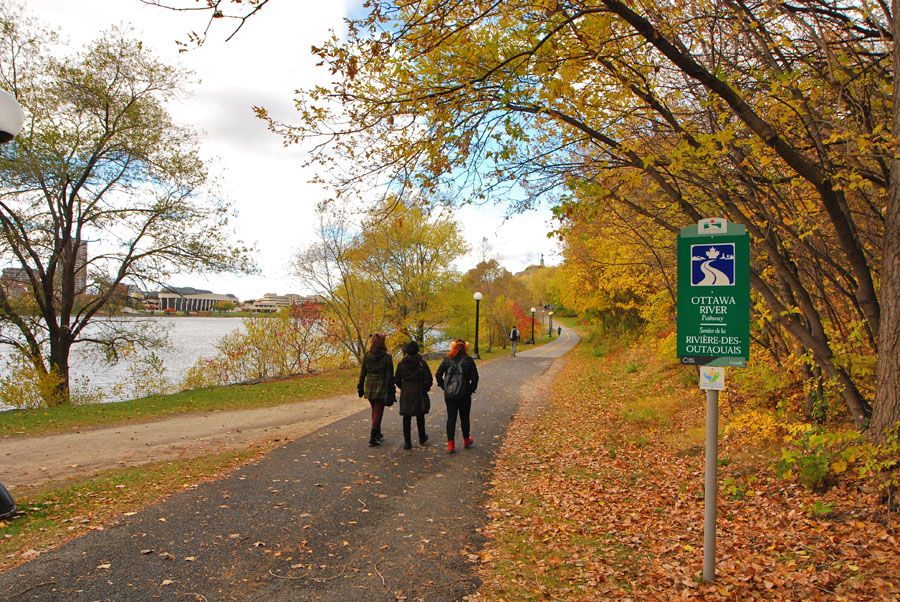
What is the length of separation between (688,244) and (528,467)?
504 cm

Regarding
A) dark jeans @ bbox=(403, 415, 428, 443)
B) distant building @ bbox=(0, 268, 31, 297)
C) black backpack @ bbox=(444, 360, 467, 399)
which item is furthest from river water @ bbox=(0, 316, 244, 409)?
black backpack @ bbox=(444, 360, 467, 399)

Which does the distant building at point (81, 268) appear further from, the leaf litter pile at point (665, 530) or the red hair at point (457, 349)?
the leaf litter pile at point (665, 530)

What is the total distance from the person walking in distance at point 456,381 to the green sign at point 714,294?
15.7ft

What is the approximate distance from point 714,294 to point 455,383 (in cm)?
517

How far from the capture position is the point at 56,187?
17.8 meters

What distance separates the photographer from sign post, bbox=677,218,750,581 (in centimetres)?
386

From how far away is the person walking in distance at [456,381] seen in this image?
28.2ft

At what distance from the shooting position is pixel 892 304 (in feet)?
15.1

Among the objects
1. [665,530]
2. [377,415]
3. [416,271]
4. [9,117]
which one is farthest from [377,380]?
[416,271]

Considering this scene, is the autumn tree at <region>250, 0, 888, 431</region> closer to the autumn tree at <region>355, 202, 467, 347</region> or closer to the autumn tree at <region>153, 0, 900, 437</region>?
the autumn tree at <region>153, 0, 900, 437</region>

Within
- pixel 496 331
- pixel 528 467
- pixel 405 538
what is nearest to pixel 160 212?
pixel 528 467

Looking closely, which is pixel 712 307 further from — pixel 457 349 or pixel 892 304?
pixel 457 349

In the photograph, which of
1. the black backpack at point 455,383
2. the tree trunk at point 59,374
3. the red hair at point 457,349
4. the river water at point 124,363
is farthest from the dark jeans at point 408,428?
the river water at point 124,363

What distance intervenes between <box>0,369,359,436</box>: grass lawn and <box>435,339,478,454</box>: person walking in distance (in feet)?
26.2
